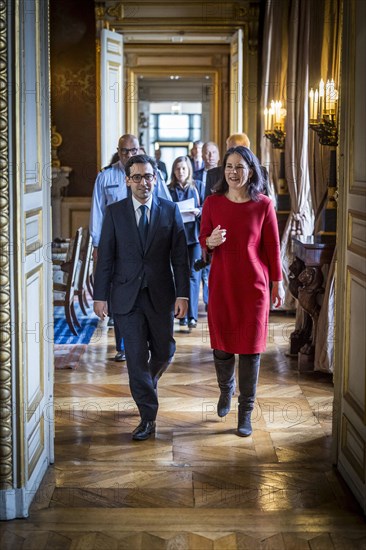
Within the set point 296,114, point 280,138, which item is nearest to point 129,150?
point 296,114

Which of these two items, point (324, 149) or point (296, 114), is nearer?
point (324, 149)

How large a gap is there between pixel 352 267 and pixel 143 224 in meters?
1.21

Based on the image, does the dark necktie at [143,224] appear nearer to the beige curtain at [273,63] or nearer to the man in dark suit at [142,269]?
the man in dark suit at [142,269]

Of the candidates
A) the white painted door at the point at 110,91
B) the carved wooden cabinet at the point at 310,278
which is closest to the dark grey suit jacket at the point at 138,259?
the carved wooden cabinet at the point at 310,278

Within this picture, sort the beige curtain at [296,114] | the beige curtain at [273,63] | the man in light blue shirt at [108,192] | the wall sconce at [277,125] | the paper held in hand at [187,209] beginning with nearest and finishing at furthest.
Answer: the man in light blue shirt at [108,192], the paper held in hand at [187,209], the beige curtain at [296,114], the wall sconce at [277,125], the beige curtain at [273,63]

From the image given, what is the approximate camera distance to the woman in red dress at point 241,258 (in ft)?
14.3

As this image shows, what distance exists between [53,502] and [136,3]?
7.95 metres

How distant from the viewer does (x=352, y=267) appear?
374 cm

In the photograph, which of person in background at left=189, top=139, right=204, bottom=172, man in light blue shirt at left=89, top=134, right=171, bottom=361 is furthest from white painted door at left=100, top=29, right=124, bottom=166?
man in light blue shirt at left=89, top=134, right=171, bottom=361

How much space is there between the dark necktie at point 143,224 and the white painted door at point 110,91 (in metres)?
5.58

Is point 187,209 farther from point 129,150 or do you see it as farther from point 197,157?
point 197,157

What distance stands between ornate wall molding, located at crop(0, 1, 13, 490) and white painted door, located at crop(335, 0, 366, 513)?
1504 millimetres

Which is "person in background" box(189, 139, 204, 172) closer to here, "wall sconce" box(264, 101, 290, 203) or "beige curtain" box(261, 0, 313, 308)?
"wall sconce" box(264, 101, 290, 203)

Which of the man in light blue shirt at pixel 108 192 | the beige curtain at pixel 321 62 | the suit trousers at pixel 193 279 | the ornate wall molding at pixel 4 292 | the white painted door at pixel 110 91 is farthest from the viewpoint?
the white painted door at pixel 110 91
